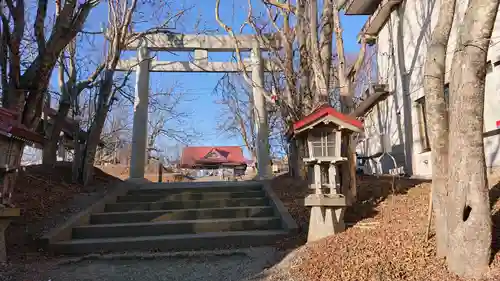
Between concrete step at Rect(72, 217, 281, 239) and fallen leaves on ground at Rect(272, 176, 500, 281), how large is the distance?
0.87 m

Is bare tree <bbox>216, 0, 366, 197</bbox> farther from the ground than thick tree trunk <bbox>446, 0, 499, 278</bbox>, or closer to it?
farther from the ground

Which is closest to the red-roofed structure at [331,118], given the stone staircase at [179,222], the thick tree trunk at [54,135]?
the stone staircase at [179,222]

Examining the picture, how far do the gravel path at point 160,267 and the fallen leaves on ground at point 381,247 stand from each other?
1.85ft

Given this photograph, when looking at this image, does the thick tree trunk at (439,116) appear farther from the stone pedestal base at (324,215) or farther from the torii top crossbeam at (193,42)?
the torii top crossbeam at (193,42)

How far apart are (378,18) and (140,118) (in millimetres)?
8339

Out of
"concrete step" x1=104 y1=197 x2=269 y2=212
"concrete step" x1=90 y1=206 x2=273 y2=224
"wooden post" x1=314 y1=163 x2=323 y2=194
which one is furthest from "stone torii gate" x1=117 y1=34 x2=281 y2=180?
"wooden post" x1=314 y1=163 x2=323 y2=194

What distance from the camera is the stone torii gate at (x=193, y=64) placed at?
12.5 meters

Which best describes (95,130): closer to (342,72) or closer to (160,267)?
(160,267)

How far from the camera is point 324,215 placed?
5.50 metres

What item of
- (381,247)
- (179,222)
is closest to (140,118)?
(179,222)

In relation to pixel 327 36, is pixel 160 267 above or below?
below

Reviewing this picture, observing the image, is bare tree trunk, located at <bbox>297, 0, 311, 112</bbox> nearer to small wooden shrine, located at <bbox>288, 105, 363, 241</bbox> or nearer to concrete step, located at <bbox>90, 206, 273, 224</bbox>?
concrete step, located at <bbox>90, 206, 273, 224</bbox>

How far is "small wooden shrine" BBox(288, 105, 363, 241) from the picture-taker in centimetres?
546

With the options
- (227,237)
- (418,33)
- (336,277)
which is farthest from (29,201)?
(418,33)
